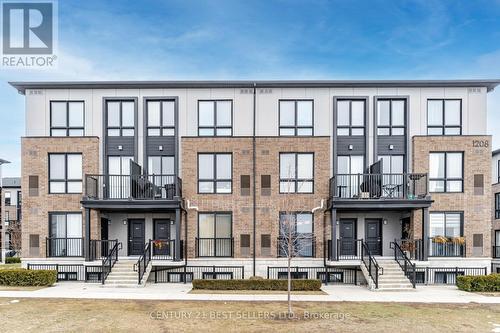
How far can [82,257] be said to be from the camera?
1900cm

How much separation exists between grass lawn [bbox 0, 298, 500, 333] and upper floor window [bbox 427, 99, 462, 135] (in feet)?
31.8

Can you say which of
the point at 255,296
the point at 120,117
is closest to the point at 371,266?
the point at 255,296

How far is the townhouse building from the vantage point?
19.0 metres

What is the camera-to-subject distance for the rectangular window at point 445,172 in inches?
766

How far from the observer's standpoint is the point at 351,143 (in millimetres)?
19922

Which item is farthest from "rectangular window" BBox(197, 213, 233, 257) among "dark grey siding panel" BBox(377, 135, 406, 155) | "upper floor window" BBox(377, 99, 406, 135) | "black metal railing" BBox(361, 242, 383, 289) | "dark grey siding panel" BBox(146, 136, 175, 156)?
"upper floor window" BBox(377, 99, 406, 135)

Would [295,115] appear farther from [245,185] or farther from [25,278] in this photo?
[25,278]

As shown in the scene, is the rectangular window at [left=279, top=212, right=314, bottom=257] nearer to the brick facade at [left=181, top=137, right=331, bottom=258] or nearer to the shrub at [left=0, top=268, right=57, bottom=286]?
the brick facade at [left=181, top=137, right=331, bottom=258]

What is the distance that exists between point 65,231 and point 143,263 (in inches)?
203

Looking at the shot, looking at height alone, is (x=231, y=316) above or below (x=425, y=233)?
below

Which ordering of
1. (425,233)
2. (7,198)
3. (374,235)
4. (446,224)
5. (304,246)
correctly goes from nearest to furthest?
(425,233), (304,246), (446,224), (374,235), (7,198)

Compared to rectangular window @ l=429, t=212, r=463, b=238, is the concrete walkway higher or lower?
lower

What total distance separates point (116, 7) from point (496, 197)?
31575 mm

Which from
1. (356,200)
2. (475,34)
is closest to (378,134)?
(356,200)
